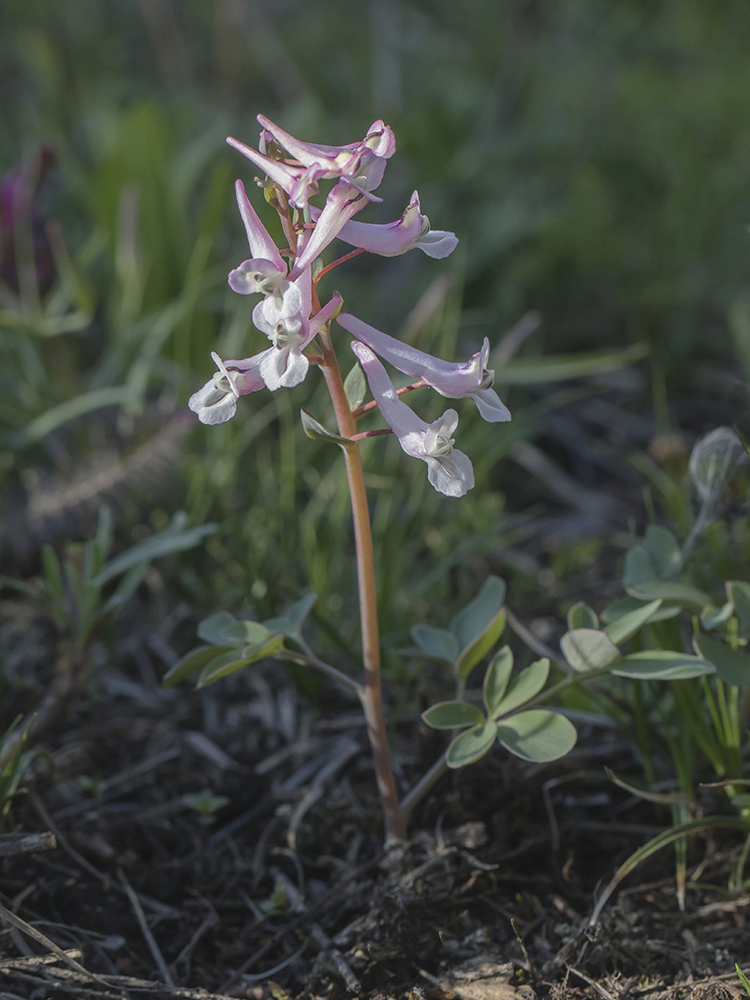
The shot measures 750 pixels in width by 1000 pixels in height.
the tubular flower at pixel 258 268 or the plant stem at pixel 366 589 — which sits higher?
the tubular flower at pixel 258 268

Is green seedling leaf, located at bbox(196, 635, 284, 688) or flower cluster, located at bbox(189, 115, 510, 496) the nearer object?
flower cluster, located at bbox(189, 115, 510, 496)

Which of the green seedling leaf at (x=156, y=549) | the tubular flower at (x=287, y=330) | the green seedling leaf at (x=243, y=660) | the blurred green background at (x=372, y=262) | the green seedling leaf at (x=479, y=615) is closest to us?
the tubular flower at (x=287, y=330)

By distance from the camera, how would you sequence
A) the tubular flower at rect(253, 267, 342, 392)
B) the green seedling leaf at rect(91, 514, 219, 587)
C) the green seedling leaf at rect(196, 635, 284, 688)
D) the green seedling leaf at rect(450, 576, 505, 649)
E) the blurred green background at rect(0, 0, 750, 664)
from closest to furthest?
the tubular flower at rect(253, 267, 342, 392), the green seedling leaf at rect(196, 635, 284, 688), the green seedling leaf at rect(450, 576, 505, 649), the green seedling leaf at rect(91, 514, 219, 587), the blurred green background at rect(0, 0, 750, 664)

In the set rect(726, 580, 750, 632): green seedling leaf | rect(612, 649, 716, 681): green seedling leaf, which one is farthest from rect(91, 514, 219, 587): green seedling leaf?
rect(726, 580, 750, 632): green seedling leaf

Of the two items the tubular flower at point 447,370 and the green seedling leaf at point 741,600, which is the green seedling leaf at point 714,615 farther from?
the tubular flower at point 447,370

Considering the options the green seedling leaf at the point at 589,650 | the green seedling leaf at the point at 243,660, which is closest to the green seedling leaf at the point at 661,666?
the green seedling leaf at the point at 589,650

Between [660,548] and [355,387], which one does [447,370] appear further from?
[660,548]

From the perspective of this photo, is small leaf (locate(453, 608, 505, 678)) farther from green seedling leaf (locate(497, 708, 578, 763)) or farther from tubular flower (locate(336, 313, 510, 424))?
tubular flower (locate(336, 313, 510, 424))

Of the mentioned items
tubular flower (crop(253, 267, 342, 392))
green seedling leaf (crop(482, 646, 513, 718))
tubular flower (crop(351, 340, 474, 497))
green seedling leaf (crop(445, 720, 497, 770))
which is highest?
tubular flower (crop(253, 267, 342, 392))
